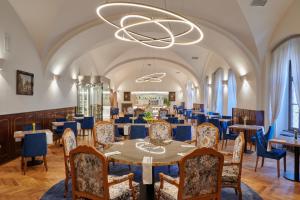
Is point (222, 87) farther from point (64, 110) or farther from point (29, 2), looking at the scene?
point (29, 2)

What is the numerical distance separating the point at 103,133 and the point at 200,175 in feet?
9.17

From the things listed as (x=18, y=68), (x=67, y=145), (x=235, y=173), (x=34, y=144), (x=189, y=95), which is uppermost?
(x=18, y=68)

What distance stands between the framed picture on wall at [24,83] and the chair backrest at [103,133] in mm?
2951

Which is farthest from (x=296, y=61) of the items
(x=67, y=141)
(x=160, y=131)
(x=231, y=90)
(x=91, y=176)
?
(x=91, y=176)

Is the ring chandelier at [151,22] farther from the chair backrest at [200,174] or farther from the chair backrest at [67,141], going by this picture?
the chair backrest at [200,174]

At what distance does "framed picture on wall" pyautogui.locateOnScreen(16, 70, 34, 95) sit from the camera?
642 centimetres

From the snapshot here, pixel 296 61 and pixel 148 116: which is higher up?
pixel 296 61

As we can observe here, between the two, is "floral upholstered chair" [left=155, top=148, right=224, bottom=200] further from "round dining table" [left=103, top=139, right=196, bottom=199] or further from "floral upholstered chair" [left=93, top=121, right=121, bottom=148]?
"floral upholstered chair" [left=93, top=121, right=121, bottom=148]

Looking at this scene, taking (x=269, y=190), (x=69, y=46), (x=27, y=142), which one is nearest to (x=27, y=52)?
(x=69, y=46)

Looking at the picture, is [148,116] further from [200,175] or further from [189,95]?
[189,95]

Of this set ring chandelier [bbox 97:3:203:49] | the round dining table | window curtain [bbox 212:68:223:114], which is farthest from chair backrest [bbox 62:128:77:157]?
window curtain [bbox 212:68:223:114]

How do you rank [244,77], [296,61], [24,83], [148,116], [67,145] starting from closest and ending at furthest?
[67,145] < [148,116] < [296,61] < [24,83] < [244,77]

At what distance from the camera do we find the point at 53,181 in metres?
4.47

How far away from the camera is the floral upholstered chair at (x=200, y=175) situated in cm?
234
